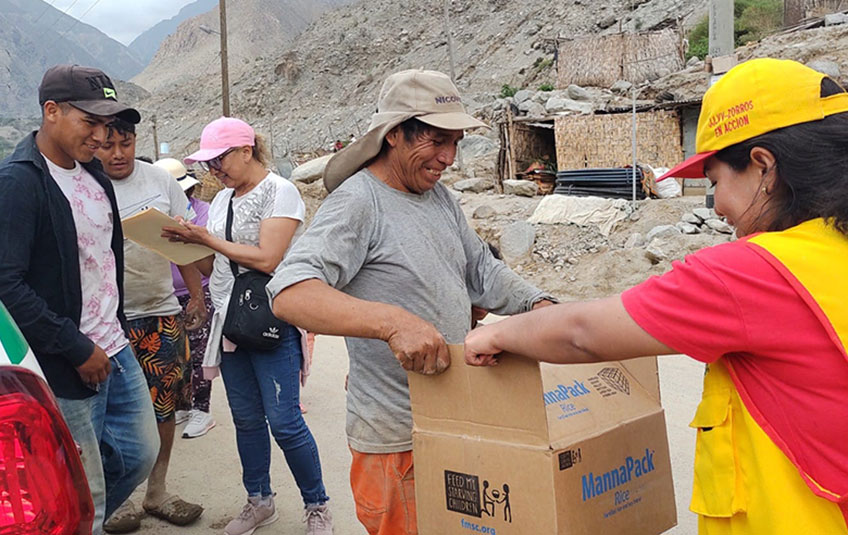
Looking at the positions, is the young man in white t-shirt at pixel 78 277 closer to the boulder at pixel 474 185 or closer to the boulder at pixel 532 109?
the boulder at pixel 474 185

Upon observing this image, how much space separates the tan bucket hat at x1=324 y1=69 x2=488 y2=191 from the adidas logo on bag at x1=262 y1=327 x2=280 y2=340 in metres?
1.29

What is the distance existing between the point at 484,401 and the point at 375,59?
6555 centimetres

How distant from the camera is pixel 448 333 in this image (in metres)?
2.46

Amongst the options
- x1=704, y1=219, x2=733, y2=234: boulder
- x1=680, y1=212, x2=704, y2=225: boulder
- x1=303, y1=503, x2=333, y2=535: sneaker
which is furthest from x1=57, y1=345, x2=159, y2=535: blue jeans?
x1=680, y1=212, x2=704, y2=225: boulder

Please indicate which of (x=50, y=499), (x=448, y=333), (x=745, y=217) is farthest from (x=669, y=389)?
(x=50, y=499)

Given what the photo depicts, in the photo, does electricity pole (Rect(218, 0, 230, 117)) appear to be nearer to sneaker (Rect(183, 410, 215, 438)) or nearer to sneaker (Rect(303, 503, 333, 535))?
sneaker (Rect(183, 410, 215, 438))

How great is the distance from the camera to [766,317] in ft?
4.75

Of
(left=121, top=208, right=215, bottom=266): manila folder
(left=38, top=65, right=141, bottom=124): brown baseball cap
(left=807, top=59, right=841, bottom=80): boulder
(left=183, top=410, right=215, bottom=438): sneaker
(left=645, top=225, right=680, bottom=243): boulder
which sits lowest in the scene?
(left=183, top=410, right=215, bottom=438): sneaker

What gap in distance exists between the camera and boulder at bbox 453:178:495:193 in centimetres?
1916

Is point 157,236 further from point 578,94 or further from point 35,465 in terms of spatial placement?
point 578,94

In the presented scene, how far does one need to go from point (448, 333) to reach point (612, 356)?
35.7 inches

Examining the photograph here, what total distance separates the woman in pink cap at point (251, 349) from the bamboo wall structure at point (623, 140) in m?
15.4

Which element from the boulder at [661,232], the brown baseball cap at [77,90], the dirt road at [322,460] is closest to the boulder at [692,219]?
the boulder at [661,232]

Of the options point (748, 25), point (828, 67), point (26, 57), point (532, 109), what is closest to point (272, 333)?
point (828, 67)
